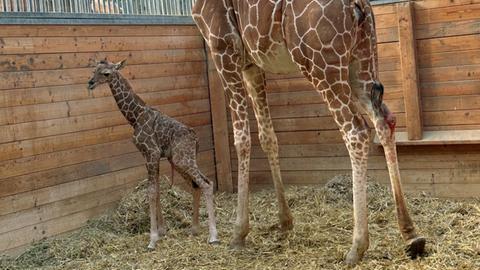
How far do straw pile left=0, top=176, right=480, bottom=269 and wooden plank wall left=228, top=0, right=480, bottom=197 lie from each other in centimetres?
24

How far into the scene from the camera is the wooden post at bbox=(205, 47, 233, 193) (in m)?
7.41

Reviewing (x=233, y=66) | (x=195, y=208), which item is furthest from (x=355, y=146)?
(x=195, y=208)

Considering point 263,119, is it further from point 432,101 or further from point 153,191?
point 432,101

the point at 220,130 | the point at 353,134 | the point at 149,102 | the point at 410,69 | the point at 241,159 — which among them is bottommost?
the point at 241,159

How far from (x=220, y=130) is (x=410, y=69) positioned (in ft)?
8.23

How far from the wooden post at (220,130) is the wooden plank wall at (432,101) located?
1.08 m

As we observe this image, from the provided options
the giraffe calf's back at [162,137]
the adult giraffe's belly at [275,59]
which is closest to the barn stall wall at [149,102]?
the giraffe calf's back at [162,137]

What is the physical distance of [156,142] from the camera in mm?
5344

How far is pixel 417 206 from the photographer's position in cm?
583

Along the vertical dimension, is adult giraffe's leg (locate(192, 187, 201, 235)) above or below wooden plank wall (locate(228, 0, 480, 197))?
below

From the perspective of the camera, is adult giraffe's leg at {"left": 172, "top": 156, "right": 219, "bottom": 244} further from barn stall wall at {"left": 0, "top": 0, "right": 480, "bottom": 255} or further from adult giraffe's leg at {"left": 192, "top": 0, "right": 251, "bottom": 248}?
barn stall wall at {"left": 0, "top": 0, "right": 480, "bottom": 255}

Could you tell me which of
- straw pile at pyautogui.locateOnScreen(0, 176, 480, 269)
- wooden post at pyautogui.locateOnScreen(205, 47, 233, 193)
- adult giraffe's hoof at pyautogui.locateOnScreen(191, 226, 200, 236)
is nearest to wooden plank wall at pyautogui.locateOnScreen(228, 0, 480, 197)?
straw pile at pyautogui.locateOnScreen(0, 176, 480, 269)

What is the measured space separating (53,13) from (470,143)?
423 cm

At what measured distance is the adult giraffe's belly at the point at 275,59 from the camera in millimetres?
4434
